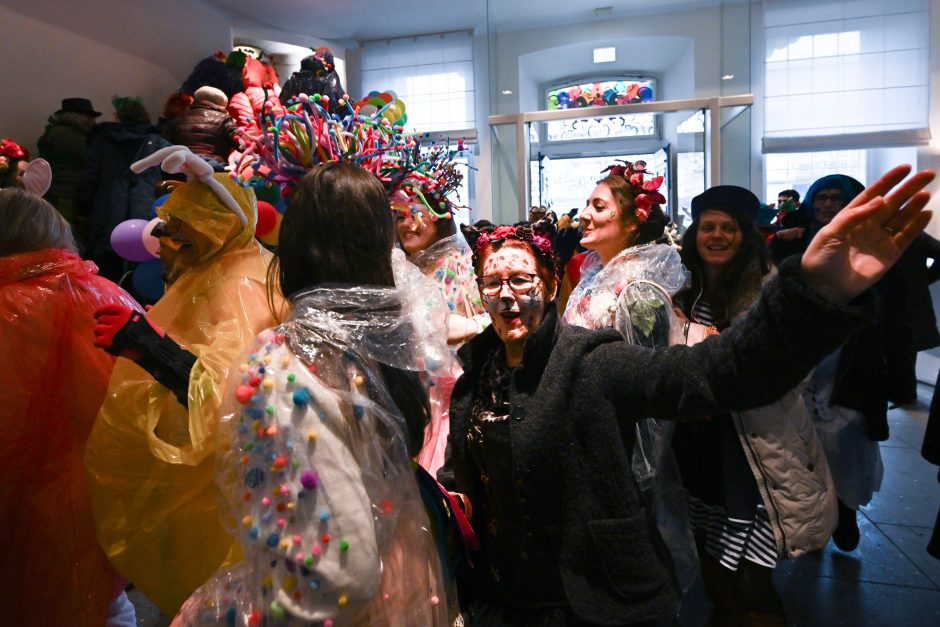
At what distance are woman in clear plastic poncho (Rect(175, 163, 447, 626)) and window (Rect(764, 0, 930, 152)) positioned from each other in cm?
574

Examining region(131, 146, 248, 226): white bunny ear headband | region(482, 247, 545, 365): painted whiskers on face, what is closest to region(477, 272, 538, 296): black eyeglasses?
region(482, 247, 545, 365): painted whiskers on face

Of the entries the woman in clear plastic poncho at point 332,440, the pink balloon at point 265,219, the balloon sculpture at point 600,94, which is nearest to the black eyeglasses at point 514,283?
the woman in clear plastic poncho at point 332,440

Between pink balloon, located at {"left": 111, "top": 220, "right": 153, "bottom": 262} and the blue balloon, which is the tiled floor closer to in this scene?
the blue balloon

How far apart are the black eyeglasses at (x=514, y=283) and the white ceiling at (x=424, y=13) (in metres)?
5.03

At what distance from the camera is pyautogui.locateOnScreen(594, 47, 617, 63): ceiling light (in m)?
6.30

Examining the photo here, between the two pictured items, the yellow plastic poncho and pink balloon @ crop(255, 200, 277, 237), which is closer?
the yellow plastic poncho

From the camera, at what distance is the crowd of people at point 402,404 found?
0.91m

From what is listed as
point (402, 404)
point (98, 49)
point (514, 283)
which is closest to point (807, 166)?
point (514, 283)

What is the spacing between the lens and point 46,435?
5.65 ft

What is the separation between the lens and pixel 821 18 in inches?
217

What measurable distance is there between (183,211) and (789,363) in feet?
4.99

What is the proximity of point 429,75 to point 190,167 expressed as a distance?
5.35 meters

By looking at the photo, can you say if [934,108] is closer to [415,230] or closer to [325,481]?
[415,230]

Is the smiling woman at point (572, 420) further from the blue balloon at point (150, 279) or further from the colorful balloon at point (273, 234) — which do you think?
the blue balloon at point (150, 279)
